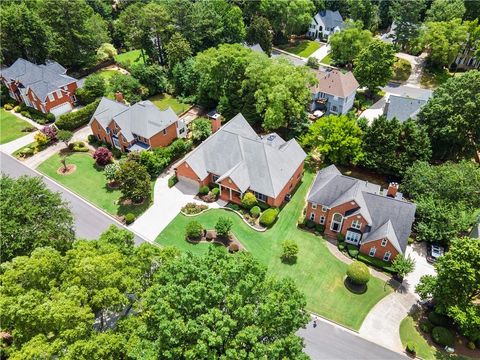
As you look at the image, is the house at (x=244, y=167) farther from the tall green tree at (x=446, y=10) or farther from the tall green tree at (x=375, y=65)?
the tall green tree at (x=446, y=10)

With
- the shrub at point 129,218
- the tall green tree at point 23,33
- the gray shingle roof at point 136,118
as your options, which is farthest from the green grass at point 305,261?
the tall green tree at point 23,33

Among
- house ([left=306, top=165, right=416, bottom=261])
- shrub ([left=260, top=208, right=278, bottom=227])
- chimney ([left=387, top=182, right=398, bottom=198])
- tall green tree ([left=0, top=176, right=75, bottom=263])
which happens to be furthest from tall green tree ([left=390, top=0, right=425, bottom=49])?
tall green tree ([left=0, top=176, right=75, bottom=263])

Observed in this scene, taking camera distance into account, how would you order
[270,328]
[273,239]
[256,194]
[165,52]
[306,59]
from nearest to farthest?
[270,328] < [273,239] < [256,194] < [165,52] < [306,59]

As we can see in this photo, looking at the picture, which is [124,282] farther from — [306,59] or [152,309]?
[306,59]

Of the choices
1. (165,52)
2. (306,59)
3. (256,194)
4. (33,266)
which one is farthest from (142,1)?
(33,266)

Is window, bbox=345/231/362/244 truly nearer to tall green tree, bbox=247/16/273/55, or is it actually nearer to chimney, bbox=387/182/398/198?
chimney, bbox=387/182/398/198
